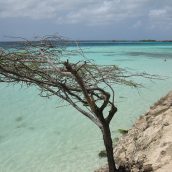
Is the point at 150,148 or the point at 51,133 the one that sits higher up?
the point at 150,148

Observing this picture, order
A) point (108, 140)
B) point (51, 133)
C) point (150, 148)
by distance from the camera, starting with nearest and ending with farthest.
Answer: point (108, 140)
point (150, 148)
point (51, 133)

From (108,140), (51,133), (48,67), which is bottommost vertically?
(51,133)

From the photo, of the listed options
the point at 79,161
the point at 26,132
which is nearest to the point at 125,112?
the point at 26,132

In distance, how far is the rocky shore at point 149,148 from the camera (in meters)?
6.27

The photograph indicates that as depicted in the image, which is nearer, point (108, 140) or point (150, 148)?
point (108, 140)

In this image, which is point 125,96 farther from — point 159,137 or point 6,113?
point 159,137

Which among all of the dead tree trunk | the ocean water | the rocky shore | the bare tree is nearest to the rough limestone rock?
the rocky shore

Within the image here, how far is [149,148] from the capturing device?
716cm

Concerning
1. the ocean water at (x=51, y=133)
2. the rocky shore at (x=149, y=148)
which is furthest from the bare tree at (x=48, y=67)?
the rocky shore at (x=149, y=148)

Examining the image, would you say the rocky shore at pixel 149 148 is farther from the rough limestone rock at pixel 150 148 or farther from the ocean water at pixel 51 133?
the ocean water at pixel 51 133

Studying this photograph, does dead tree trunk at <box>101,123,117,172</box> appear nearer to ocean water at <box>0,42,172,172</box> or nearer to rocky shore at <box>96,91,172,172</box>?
rocky shore at <box>96,91,172,172</box>

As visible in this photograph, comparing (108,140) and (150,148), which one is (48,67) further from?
(150,148)

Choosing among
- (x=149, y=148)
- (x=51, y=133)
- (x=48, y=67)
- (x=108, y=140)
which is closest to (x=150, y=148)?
(x=149, y=148)

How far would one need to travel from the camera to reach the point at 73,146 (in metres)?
10.3
